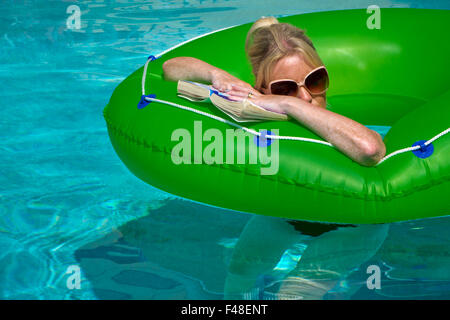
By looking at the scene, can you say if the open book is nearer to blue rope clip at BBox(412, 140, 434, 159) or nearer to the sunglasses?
the sunglasses

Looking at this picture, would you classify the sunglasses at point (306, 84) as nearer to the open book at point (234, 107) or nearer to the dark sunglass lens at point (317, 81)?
the dark sunglass lens at point (317, 81)

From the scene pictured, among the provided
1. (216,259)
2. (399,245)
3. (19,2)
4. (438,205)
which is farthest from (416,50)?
(19,2)

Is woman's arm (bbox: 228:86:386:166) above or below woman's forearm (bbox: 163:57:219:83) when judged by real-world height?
below

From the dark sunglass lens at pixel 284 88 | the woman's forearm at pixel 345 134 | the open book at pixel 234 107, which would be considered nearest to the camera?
the woman's forearm at pixel 345 134

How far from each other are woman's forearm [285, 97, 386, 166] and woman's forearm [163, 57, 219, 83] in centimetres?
47

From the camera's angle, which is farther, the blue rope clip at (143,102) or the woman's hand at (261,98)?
the blue rope clip at (143,102)

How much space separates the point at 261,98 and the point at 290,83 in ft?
0.45

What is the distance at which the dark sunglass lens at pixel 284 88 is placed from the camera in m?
2.20

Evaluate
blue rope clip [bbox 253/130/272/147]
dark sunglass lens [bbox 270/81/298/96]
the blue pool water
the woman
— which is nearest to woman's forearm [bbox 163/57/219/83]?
the woman

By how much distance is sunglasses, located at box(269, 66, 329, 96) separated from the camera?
2.20 meters

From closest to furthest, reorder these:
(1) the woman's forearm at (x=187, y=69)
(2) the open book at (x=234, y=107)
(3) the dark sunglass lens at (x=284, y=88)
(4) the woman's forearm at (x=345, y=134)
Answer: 1. (4) the woman's forearm at (x=345, y=134)
2. (2) the open book at (x=234, y=107)
3. (3) the dark sunglass lens at (x=284, y=88)
4. (1) the woman's forearm at (x=187, y=69)

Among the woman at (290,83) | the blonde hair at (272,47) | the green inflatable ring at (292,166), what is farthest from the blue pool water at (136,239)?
the blonde hair at (272,47)

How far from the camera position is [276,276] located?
2.34m

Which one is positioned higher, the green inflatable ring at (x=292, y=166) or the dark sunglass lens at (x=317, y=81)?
the dark sunglass lens at (x=317, y=81)
